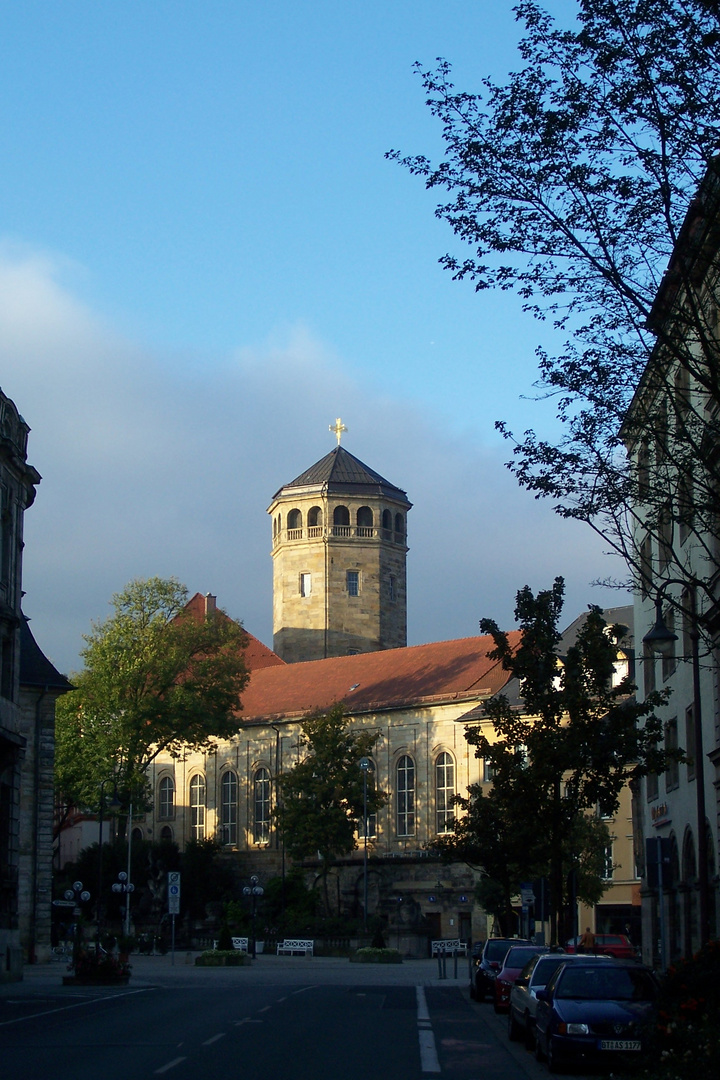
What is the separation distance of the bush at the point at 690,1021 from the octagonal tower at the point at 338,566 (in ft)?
301

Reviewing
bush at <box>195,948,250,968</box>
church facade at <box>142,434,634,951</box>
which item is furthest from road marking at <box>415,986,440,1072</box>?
church facade at <box>142,434,634,951</box>

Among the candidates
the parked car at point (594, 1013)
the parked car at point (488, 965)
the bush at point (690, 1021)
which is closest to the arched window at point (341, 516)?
the parked car at point (488, 965)

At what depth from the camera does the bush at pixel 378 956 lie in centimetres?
6100

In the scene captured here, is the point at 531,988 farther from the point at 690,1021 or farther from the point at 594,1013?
the point at 690,1021

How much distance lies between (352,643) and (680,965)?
91.9m

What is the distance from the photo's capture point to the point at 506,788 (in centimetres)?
3416

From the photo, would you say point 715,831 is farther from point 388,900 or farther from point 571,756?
point 388,900

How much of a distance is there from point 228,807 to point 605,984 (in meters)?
81.2

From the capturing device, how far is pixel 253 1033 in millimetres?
21938

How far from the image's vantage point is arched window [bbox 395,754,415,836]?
86.0 m

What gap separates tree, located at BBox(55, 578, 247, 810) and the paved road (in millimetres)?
31195

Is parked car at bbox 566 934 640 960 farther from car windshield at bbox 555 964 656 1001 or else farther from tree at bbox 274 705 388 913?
tree at bbox 274 705 388 913

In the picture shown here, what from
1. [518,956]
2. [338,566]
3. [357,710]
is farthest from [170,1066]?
[338,566]

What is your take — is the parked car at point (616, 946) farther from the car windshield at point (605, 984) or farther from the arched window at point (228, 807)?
the arched window at point (228, 807)
